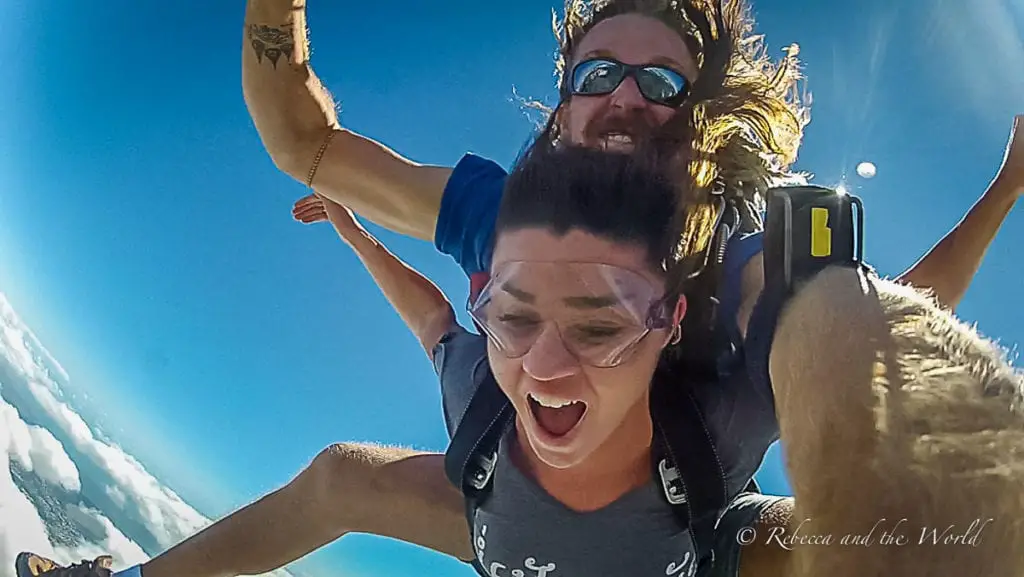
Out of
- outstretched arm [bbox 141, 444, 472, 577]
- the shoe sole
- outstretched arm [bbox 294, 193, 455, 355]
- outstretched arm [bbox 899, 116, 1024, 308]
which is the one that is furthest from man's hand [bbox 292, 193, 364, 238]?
outstretched arm [bbox 899, 116, 1024, 308]

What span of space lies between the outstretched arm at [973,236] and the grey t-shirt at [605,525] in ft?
0.78

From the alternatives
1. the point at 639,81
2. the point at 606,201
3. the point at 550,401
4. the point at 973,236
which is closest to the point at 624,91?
the point at 639,81

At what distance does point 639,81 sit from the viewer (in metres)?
0.67

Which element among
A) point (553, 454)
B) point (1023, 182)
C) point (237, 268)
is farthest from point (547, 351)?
point (237, 268)

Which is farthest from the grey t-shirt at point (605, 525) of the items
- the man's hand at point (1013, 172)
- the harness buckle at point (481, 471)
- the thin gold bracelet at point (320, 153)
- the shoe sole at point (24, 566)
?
the shoe sole at point (24, 566)

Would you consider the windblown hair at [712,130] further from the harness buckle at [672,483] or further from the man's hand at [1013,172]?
the man's hand at [1013,172]

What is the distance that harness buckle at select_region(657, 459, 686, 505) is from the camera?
2.06 ft

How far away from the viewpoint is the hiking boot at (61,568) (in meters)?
0.92

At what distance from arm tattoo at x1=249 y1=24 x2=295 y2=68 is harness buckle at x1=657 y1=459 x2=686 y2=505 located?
1.58ft

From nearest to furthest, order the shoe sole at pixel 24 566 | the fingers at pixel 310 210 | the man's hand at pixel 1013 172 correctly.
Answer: the man's hand at pixel 1013 172 < the shoe sole at pixel 24 566 < the fingers at pixel 310 210

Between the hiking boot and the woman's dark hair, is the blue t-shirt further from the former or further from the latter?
the hiking boot

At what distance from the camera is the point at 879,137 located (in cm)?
119

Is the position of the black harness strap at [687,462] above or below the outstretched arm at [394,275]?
below

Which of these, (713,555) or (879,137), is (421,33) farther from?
(713,555)
